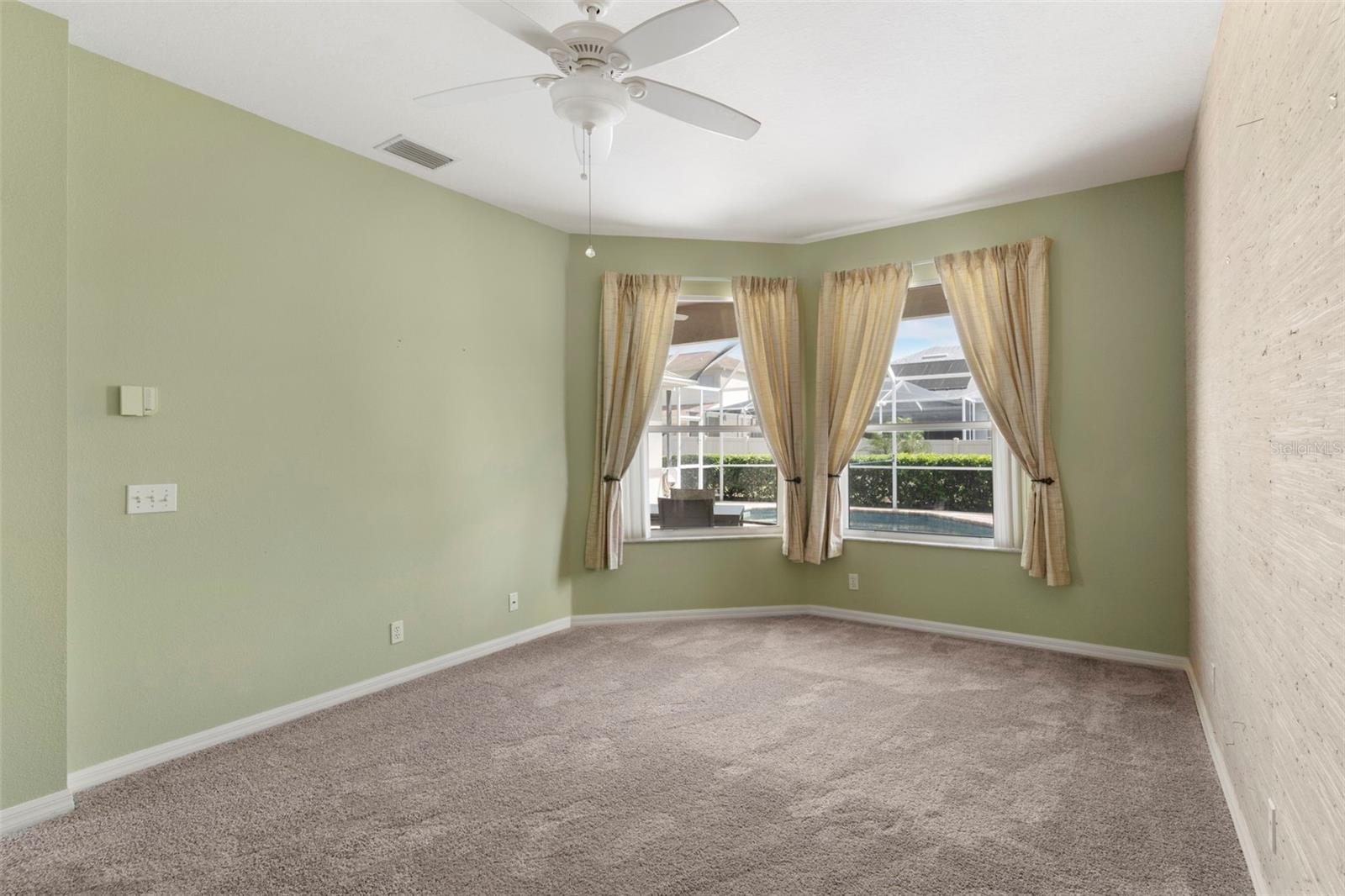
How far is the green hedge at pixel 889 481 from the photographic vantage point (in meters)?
4.72

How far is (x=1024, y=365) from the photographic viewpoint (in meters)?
4.29

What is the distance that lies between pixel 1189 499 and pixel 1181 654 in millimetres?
898

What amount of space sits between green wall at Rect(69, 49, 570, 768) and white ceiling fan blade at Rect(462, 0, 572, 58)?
180cm

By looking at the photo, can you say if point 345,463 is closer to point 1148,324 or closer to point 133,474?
point 133,474

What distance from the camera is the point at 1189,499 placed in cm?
374

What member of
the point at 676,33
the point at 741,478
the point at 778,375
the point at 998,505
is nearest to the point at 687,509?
the point at 741,478

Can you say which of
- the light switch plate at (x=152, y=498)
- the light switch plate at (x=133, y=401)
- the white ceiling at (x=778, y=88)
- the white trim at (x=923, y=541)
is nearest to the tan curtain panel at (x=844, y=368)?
the white trim at (x=923, y=541)

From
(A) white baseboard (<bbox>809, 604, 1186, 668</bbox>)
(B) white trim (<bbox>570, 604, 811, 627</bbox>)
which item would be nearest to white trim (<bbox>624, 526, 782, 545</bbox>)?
(B) white trim (<bbox>570, 604, 811, 627</bbox>)

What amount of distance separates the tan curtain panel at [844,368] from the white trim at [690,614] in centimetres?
46

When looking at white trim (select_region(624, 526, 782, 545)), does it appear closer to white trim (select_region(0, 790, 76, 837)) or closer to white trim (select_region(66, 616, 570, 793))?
white trim (select_region(66, 616, 570, 793))

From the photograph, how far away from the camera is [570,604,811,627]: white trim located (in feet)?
16.4

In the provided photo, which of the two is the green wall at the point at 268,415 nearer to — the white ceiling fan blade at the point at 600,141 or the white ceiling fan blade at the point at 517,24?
the white ceiling fan blade at the point at 600,141

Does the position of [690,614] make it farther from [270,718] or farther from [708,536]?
[270,718]

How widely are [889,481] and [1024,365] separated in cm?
120
